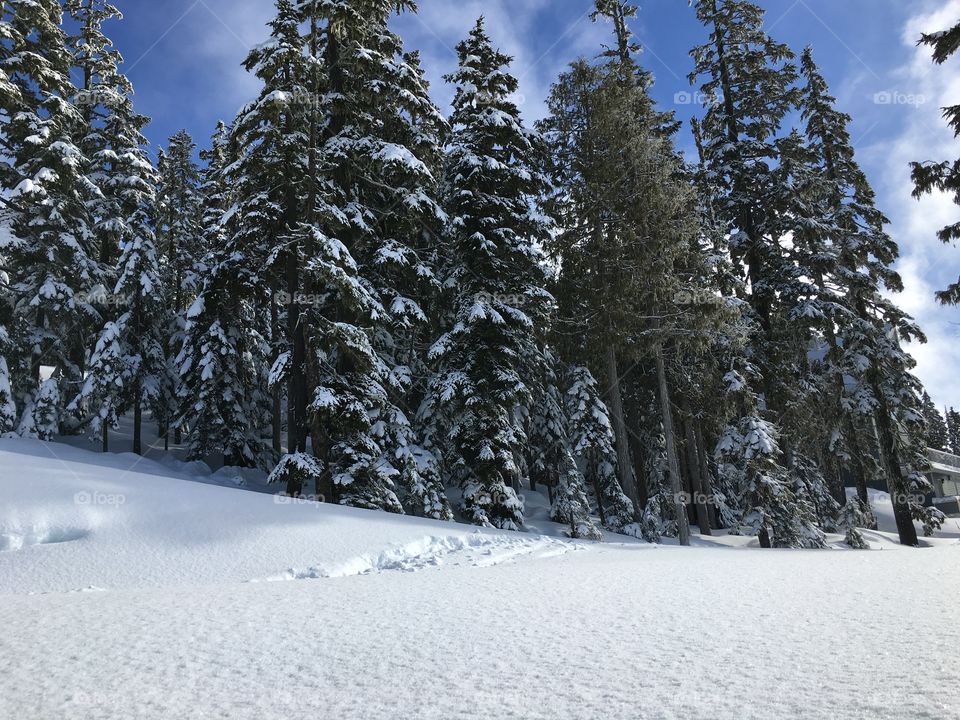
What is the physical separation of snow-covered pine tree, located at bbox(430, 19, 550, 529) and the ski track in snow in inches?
197

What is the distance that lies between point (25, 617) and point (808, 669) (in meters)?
5.50

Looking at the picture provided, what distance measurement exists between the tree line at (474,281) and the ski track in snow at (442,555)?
184 inches

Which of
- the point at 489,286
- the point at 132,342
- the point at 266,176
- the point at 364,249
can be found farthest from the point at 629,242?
the point at 132,342

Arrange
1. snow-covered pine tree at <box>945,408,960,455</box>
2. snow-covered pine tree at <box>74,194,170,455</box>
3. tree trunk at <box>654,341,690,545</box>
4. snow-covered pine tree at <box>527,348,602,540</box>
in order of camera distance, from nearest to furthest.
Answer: tree trunk at <box>654,341,690,545</box> < snow-covered pine tree at <box>527,348,602,540</box> < snow-covered pine tree at <box>74,194,170,455</box> < snow-covered pine tree at <box>945,408,960,455</box>

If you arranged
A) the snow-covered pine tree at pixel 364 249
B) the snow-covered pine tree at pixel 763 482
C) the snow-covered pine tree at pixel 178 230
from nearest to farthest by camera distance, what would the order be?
the snow-covered pine tree at pixel 364 249 → the snow-covered pine tree at pixel 763 482 → the snow-covered pine tree at pixel 178 230

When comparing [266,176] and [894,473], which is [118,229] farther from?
[894,473]

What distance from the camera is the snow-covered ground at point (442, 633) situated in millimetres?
2771

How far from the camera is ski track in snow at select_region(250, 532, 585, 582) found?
7262 millimetres

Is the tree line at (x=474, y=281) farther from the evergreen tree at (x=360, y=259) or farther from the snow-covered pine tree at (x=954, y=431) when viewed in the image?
the snow-covered pine tree at (x=954, y=431)

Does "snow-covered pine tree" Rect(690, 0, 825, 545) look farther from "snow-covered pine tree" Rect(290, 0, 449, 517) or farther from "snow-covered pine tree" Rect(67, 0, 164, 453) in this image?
"snow-covered pine tree" Rect(67, 0, 164, 453)

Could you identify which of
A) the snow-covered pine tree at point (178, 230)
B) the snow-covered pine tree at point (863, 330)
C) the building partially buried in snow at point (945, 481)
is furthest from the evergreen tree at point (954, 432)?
the snow-covered pine tree at point (178, 230)

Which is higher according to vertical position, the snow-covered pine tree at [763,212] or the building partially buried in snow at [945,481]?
the snow-covered pine tree at [763,212]

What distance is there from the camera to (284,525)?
8.95m

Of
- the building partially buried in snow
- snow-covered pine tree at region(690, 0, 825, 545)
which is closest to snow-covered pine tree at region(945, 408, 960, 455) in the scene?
the building partially buried in snow
